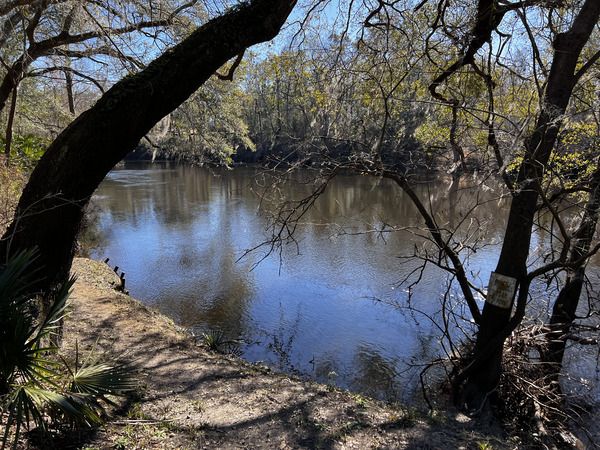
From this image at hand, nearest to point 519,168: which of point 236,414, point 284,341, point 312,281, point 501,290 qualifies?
point 501,290

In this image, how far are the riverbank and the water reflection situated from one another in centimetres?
188

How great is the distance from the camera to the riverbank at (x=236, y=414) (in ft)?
10.3

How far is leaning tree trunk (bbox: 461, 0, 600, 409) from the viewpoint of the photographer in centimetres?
391

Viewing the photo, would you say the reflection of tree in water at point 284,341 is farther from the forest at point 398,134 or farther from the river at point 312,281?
the forest at point 398,134

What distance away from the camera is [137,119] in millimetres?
3070

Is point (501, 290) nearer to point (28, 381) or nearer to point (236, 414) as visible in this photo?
point (236, 414)

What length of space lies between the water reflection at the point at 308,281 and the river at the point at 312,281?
0.04 meters

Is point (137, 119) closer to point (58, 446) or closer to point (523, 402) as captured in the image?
point (58, 446)

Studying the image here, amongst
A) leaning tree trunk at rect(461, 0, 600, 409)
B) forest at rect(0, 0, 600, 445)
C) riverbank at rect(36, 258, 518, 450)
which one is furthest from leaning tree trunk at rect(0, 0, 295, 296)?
leaning tree trunk at rect(461, 0, 600, 409)

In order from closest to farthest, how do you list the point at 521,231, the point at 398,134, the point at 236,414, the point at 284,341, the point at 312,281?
the point at 236,414 < the point at 521,231 < the point at 398,134 < the point at 284,341 < the point at 312,281

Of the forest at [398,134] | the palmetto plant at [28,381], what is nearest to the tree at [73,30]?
the forest at [398,134]

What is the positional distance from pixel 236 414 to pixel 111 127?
289cm

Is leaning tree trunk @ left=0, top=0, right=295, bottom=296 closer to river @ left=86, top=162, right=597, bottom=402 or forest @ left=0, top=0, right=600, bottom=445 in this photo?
forest @ left=0, top=0, right=600, bottom=445

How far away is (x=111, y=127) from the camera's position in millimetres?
3029
